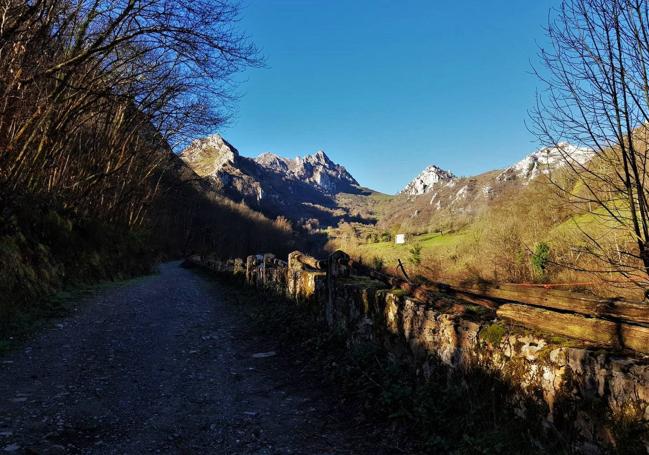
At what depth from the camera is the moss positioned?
3.35 meters

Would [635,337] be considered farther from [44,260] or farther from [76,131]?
[76,131]

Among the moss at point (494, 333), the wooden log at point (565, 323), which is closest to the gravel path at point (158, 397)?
the moss at point (494, 333)

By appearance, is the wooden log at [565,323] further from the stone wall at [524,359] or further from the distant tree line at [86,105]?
the distant tree line at [86,105]

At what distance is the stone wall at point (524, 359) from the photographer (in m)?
2.39

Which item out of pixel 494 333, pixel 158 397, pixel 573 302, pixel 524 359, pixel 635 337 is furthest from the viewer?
pixel 158 397

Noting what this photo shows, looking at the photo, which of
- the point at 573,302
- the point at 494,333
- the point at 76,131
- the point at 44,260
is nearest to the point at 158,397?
the point at 494,333

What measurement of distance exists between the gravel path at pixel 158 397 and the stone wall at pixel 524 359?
1100 mm

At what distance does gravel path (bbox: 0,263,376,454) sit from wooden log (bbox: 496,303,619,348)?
5.83 feet

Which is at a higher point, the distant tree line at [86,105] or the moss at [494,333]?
the distant tree line at [86,105]

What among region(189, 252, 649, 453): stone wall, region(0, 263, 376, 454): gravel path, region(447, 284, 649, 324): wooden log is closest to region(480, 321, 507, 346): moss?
region(189, 252, 649, 453): stone wall

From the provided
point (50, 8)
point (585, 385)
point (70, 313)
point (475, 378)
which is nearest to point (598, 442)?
point (585, 385)

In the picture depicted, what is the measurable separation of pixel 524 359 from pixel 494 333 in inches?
13.8

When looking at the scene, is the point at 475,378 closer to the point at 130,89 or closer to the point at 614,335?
the point at 614,335

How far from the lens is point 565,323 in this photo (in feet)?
10.2
